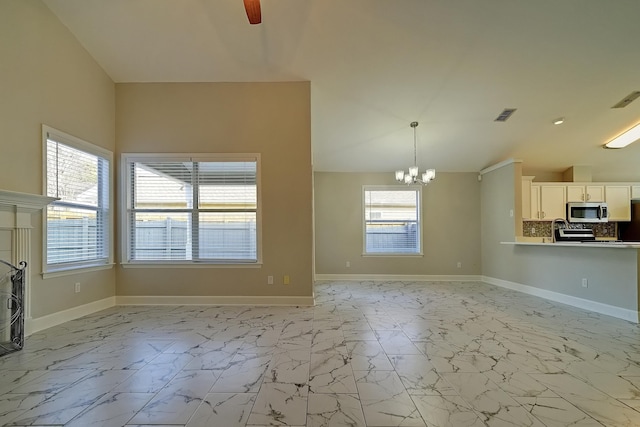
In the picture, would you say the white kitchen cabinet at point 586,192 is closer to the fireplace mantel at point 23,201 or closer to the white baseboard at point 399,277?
the white baseboard at point 399,277

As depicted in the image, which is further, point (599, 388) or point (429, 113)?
point (429, 113)

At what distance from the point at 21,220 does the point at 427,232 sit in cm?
671

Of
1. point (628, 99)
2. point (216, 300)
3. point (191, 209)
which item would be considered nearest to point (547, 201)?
point (628, 99)

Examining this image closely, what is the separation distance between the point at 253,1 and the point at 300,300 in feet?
11.9

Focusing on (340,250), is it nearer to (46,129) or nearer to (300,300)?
(300,300)

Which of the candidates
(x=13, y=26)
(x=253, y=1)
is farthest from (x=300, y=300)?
(x=13, y=26)

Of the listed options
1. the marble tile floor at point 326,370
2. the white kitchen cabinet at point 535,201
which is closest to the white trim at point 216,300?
the marble tile floor at point 326,370

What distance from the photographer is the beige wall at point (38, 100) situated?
3.08 metres

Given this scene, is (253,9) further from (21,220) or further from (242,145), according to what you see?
(21,220)

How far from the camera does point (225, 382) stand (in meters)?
2.16

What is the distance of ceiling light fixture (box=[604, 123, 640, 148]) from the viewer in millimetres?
5135

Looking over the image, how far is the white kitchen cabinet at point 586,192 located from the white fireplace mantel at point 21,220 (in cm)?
847

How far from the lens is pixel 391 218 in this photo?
6938mm

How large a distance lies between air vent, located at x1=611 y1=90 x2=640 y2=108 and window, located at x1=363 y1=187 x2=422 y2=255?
11.3 ft
